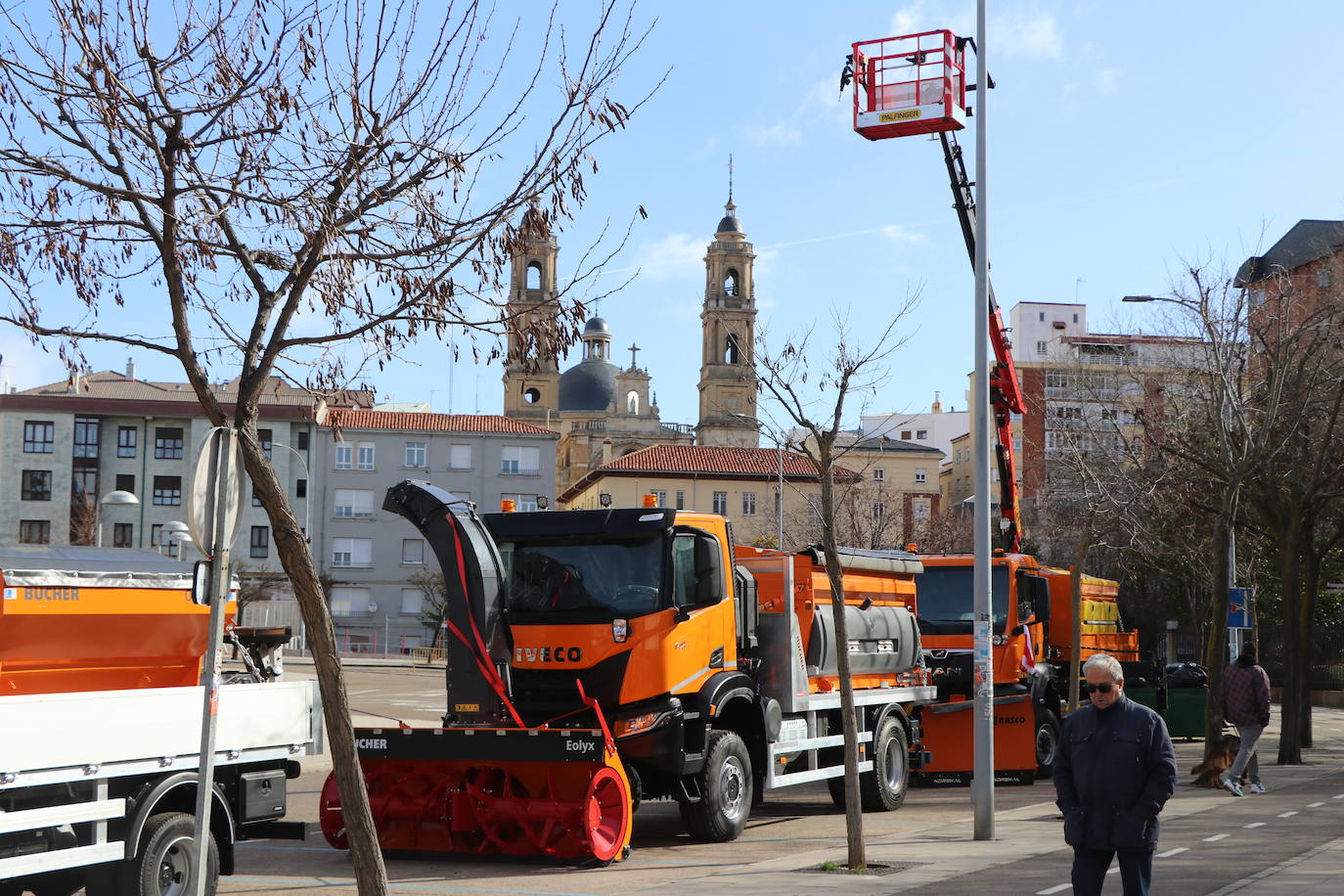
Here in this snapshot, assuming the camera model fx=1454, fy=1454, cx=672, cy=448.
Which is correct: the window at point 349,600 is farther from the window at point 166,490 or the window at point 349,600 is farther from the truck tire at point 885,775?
the truck tire at point 885,775

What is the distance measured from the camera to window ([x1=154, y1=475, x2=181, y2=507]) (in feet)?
258

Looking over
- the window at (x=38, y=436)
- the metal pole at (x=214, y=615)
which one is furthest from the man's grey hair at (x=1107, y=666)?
the window at (x=38, y=436)

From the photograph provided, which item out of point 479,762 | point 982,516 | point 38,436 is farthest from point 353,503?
point 479,762

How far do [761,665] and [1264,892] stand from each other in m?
5.58

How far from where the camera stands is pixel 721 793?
13.3 metres

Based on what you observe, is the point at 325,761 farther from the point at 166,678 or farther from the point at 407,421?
the point at 407,421

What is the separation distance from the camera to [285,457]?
252 ft

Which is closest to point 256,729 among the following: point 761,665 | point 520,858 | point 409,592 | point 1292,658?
point 520,858

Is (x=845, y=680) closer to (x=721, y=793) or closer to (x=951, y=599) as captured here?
(x=721, y=793)

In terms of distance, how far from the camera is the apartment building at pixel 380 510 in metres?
82.2

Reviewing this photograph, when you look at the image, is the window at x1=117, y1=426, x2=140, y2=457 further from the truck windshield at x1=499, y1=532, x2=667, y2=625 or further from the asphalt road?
the truck windshield at x1=499, y1=532, x2=667, y2=625

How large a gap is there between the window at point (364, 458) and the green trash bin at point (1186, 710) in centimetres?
6184

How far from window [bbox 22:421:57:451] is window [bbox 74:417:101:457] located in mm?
1296

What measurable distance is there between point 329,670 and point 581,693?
5.00 metres
